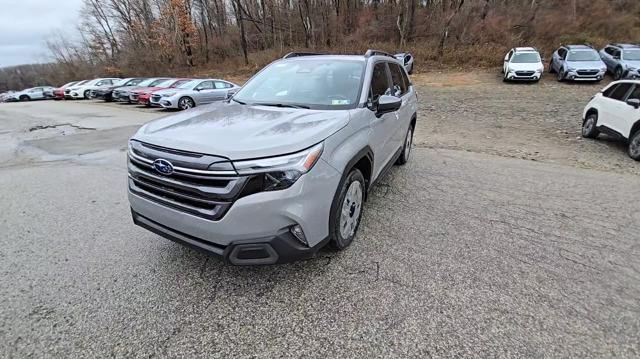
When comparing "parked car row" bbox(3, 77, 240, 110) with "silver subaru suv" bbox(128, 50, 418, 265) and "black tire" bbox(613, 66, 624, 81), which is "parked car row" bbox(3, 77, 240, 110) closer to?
"silver subaru suv" bbox(128, 50, 418, 265)

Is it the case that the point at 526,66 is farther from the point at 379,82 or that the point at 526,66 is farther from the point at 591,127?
the point at 379,82

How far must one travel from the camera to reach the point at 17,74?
7844 cm

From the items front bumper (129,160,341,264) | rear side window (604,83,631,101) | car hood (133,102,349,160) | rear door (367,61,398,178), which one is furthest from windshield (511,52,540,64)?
front bumper (129,160,341,264)

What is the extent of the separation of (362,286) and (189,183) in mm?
1518

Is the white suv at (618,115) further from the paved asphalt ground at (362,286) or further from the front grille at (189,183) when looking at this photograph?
the front grille at (189,183)

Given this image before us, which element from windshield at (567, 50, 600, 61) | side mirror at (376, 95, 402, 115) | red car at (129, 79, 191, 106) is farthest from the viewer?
windshield at (567, 50, 600, 61)

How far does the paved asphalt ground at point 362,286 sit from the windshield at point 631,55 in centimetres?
1633

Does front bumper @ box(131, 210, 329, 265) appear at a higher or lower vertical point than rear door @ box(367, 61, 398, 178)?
lower

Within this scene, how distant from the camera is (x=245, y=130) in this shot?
245cm

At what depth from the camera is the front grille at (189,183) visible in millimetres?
2125

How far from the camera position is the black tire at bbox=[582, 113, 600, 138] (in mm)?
7641

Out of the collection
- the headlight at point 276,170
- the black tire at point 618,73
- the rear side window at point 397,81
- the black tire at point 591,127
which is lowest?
the black tire at point 591,127

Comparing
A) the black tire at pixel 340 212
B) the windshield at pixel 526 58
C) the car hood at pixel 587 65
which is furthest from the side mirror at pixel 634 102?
the windshield at pixel 526 58

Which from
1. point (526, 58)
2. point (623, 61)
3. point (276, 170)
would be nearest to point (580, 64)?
point (623, 61)
